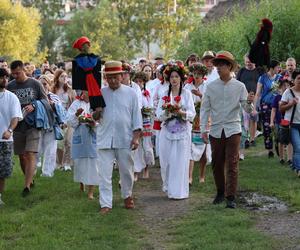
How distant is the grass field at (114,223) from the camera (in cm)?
864

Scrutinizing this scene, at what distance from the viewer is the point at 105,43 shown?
65.9m

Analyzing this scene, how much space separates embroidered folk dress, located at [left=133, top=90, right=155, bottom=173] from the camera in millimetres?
13898

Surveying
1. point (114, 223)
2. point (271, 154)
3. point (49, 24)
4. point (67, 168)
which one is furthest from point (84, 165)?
point (49, 24)

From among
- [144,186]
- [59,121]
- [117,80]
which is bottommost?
[144,186]

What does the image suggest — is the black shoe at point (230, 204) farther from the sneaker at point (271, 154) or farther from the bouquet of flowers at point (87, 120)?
the sneaker at point (271, 154)

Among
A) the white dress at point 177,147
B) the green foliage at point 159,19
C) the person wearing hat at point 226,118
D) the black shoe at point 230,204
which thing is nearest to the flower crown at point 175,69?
the white dress at point 177,147

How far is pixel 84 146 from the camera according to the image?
1191 cm

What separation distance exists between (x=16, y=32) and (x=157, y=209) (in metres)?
48.0

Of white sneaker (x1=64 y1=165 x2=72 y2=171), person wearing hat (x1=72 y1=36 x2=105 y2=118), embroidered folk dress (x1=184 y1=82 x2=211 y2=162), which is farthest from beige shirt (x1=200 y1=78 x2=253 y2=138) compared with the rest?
white sneaker (x1=64 y1=165 x2=72 y2=171)

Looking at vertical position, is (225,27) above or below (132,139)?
above

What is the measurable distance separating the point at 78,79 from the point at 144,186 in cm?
332

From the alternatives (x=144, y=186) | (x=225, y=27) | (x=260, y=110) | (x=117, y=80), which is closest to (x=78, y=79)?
(x=117, y=80)

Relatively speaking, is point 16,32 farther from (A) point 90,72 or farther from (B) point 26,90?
(A) point 90,72

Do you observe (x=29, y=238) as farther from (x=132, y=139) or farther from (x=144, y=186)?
(x=144, y=186)
